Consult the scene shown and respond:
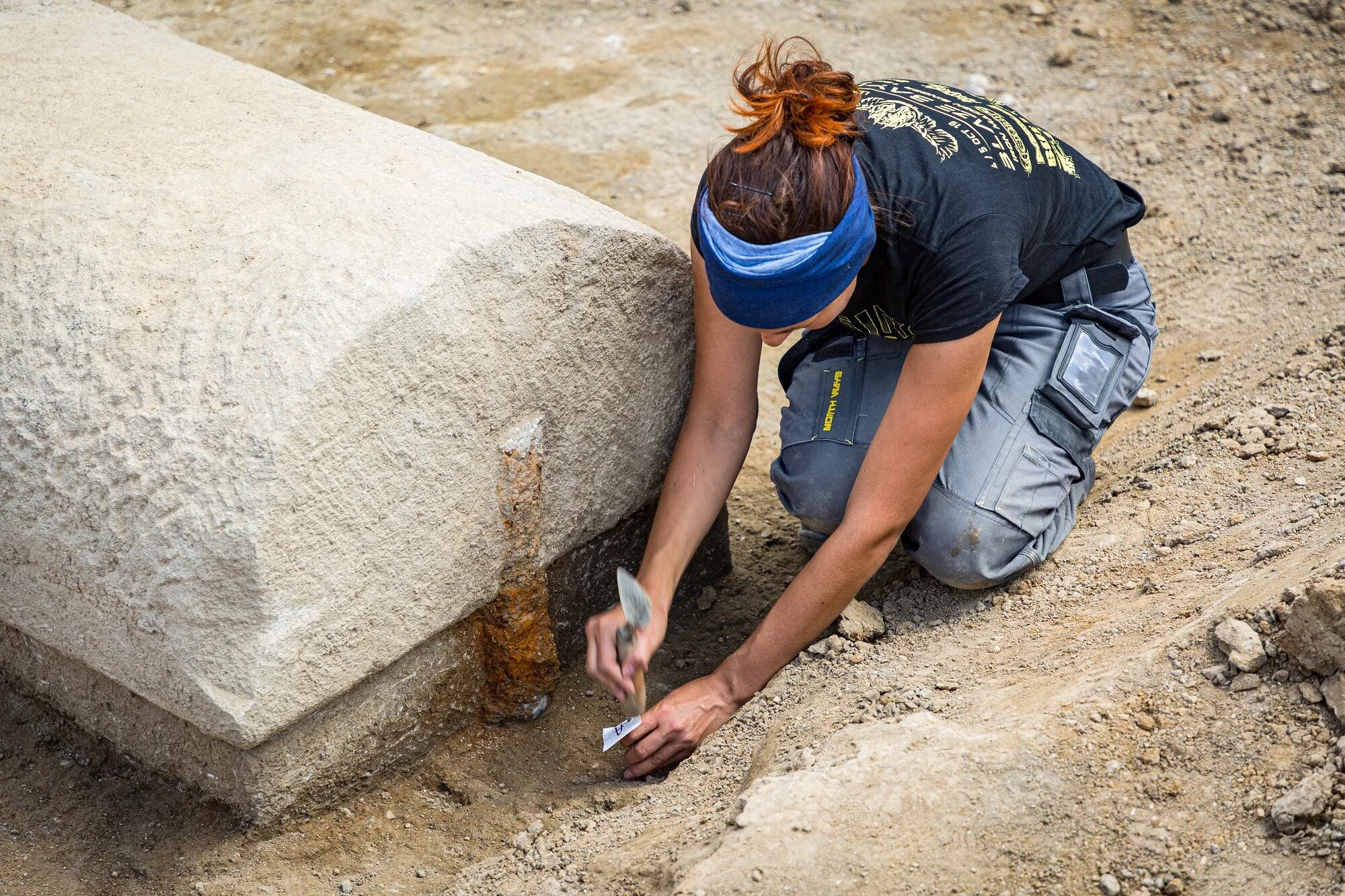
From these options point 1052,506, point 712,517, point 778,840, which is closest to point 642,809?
point 778,840

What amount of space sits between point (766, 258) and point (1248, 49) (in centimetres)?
328

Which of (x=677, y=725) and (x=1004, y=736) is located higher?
(x=1004, y=736)

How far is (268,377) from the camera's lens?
1.56m

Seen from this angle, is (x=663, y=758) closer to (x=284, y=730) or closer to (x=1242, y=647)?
(x=284, y=730)

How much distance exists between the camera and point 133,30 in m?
2.38

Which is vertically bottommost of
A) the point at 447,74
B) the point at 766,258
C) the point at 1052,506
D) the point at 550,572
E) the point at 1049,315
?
the point at 447,74

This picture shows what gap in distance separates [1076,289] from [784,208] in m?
0.89

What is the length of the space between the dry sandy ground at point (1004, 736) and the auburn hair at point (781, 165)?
2.46 ft

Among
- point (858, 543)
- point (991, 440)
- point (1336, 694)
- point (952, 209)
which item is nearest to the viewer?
point (1336, 694)

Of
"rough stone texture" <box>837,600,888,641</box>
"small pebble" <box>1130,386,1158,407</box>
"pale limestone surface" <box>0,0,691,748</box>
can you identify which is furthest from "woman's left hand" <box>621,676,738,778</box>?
"small pebble" <box>1130,386,1158,407</box>

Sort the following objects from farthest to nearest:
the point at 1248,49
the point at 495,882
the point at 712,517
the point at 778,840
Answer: the point at 1248,49 < the point at 712,517 < the point at 495,882 < the point at 778,840

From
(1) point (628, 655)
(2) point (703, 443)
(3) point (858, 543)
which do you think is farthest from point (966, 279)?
(1) point (628, 655)

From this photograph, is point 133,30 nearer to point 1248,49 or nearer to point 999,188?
point 999,188

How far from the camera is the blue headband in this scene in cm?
163
